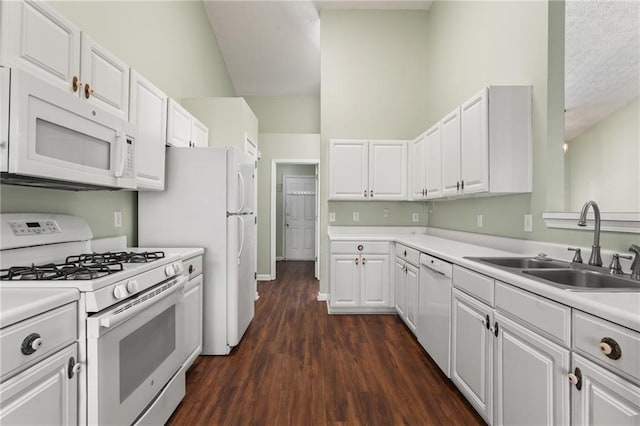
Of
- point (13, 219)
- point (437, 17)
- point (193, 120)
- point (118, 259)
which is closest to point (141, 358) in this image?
point (118, 259)

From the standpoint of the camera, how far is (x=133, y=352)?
1.46 m

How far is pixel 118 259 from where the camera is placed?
1729mm

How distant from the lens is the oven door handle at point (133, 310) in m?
1.23

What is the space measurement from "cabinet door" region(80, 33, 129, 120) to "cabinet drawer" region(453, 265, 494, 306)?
227 centimetres

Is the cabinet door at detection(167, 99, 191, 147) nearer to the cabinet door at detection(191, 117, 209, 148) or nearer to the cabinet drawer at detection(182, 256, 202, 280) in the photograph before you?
the cabinet door at detection(191, 117, 209, 148)

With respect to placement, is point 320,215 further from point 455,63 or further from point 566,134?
point 566,134

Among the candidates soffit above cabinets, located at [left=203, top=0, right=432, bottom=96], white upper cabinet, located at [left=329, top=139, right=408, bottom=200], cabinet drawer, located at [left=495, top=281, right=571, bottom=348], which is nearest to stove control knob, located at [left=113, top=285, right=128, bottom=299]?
cabinet drawer, located at [left=495, top=281, right=571, bottom=348]

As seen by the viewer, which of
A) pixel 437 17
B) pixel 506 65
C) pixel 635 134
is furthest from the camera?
pixel 437 17

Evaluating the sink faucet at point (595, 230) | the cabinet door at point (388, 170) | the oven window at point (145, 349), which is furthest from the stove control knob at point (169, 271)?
the cabinet door at point (388, 170)

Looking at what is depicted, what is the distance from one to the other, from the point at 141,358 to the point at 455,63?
3687mm

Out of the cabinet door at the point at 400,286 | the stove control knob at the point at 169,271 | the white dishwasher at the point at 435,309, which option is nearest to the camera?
the stove control knob at the point at 169,271

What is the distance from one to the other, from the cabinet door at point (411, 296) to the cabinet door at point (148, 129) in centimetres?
224

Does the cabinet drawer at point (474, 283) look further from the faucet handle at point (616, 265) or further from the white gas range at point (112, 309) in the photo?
the white gas range at point (112, 309)

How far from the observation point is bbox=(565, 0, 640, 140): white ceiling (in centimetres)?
173
